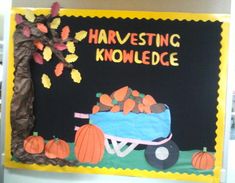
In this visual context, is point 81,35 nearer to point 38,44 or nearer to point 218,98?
point 38,44

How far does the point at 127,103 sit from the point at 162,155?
35cm

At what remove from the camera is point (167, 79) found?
151 cm

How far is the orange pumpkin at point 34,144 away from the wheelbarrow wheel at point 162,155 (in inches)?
24.6

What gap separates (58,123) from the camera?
62.0 inches

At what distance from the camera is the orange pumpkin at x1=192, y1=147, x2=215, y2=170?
149 cm

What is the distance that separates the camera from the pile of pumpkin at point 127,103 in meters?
1.51

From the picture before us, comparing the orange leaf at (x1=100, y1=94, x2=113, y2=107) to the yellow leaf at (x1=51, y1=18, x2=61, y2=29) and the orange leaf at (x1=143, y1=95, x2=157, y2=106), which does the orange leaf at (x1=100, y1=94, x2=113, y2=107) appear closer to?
the orange leaf at (x1=143, y1=95, x2=157, y2=106)

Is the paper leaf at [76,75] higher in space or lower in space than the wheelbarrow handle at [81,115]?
higher

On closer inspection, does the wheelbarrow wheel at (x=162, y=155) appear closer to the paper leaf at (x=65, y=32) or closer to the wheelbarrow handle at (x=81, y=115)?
the wheelbarrow handle at (x=81, y=115)

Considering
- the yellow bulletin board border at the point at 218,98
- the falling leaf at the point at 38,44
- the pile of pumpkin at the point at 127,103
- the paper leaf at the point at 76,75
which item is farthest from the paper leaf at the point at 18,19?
the pile of pumpkin at the point at 127,103

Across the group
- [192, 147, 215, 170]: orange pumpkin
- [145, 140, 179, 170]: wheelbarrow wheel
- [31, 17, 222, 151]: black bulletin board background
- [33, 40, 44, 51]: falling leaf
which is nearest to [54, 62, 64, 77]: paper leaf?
[31, 17, 222, 151]: black bulletin board background

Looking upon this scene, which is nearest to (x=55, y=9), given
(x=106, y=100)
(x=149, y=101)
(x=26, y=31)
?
(x=26, y=31)

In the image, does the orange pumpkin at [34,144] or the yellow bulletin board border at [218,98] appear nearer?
the yellow bulletin board border at [218,98]

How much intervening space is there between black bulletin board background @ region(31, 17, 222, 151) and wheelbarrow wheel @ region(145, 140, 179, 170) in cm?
5
